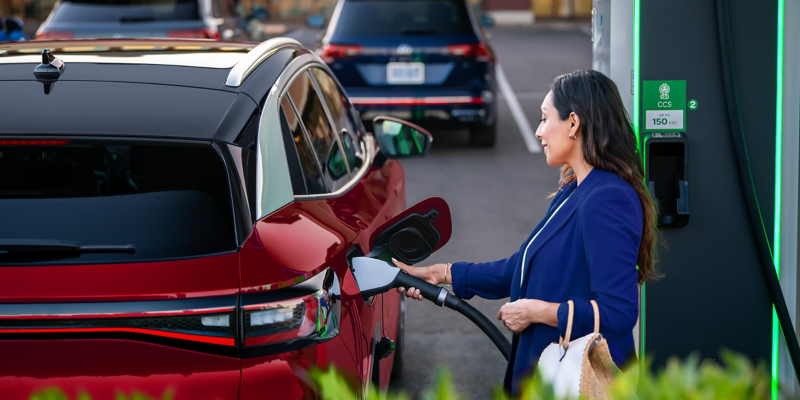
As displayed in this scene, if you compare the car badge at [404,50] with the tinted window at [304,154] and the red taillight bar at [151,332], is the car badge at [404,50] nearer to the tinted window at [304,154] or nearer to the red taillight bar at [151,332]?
the tinted window at [304,154]

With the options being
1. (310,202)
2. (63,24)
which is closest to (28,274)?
(310,202)

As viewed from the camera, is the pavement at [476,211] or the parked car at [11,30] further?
the parked car at [11,30]

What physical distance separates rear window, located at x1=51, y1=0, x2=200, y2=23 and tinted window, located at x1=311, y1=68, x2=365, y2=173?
6582mm

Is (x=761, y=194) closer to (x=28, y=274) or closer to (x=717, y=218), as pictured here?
(x=717, y=218)

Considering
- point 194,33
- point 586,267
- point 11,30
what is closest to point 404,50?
point 194,33

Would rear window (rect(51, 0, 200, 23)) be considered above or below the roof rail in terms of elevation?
above

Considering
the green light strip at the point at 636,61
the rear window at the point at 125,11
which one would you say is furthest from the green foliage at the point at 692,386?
the rear window at the point at 125,11

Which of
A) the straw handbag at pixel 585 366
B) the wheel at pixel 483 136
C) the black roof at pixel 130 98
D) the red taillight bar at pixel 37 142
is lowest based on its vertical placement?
the wheel at pixel 483 136

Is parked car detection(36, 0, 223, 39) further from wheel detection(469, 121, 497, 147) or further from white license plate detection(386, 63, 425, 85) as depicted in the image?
wheel detection(469, 121, 497, 147)

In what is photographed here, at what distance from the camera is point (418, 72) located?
930 cm

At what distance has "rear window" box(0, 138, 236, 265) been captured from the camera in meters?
2.10

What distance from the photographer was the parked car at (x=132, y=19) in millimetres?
9664

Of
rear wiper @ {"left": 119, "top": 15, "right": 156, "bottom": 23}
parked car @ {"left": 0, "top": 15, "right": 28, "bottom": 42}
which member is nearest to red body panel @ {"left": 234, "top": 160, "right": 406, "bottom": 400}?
rear wiper @ {"left": 119, "top": 15, "right": 156, "bottom": 23}

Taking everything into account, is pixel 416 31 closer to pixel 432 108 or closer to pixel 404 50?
pixel 404 50
